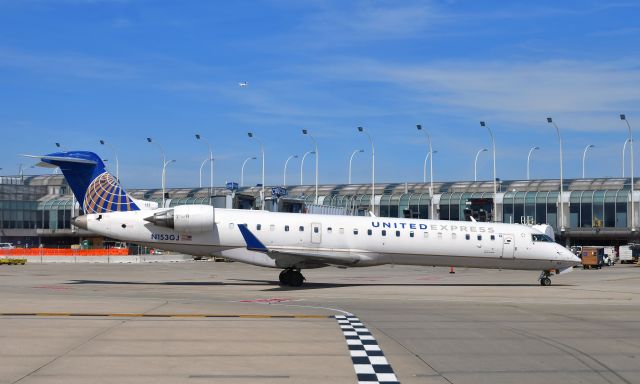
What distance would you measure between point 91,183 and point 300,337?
2333cm

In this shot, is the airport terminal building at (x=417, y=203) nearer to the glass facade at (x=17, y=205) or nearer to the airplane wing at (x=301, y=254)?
the glass facade at (x=17, y=205)

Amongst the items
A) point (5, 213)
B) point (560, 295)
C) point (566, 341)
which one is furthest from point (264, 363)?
point (5, 213)

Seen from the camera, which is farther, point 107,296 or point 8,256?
point 8,256

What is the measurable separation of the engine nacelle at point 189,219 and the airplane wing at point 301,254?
4.74 ft

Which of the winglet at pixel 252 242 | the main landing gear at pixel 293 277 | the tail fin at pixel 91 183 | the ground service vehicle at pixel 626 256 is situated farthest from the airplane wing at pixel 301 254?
the ground service vehicle at pixel 626 256

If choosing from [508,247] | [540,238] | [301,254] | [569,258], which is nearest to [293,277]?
[301,254]

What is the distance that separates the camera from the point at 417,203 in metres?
99.7

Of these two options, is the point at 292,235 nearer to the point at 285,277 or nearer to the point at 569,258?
the point at 285,277

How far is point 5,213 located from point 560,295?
99.4 m

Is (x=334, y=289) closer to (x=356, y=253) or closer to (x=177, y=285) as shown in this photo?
(x=356, y=253)

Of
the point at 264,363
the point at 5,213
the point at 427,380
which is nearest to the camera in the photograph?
the point at 427,380

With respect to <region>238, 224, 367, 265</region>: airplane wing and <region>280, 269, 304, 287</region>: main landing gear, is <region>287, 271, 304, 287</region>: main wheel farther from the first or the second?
<region>238, 224, 367, 265</region>: airplane wing

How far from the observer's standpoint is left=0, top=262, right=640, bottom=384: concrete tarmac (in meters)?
12.2

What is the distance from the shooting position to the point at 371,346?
1523 centimetres
